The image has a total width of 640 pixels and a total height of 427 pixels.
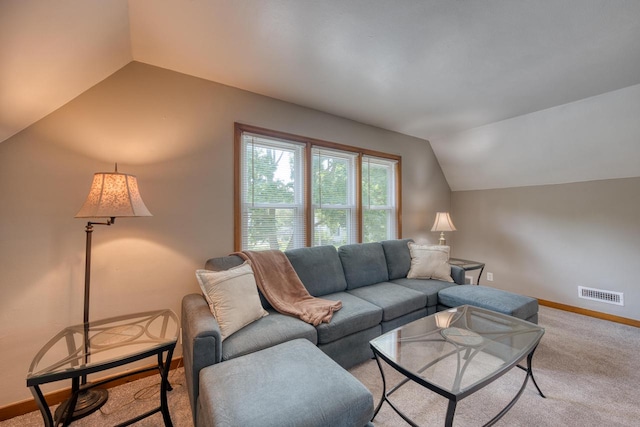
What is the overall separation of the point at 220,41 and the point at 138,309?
2.12m

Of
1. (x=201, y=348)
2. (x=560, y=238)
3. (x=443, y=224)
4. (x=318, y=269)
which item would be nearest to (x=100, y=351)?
(x=201, y=348)

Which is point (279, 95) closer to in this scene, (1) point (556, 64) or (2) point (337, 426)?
(1) point (556, 64)

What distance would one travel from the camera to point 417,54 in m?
1.91

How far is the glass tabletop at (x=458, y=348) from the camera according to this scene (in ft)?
4.14

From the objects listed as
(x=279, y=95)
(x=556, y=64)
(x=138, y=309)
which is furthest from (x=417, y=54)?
(x=138, y=309)

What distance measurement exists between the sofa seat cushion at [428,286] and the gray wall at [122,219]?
1.91 metres

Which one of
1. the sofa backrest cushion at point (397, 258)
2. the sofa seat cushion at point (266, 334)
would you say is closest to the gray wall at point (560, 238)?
the sofa backrest cushion at point (397, 258)

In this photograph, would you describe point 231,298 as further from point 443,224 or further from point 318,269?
point 443,224

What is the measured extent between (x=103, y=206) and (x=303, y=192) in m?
1.76

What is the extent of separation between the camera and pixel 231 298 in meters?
1.71

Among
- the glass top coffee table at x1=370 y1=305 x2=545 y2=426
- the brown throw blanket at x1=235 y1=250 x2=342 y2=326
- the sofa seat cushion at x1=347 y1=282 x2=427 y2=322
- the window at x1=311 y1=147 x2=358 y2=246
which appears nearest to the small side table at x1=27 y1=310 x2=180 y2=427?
the brown throw blanket at x1=235 y1=250 x2=342 y2=326

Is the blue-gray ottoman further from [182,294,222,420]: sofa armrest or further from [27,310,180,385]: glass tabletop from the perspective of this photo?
[27,310,180,385]: glass tabletop

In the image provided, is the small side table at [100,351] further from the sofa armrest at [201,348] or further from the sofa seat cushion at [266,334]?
the sofa seat cushion at [266,334]

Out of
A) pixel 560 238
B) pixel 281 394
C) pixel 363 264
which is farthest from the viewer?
pixel 560 238
